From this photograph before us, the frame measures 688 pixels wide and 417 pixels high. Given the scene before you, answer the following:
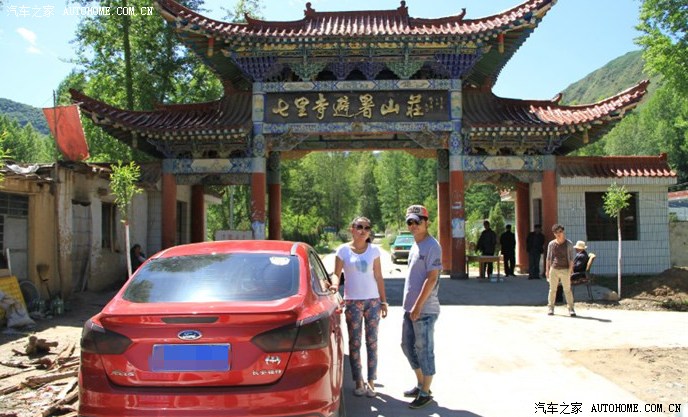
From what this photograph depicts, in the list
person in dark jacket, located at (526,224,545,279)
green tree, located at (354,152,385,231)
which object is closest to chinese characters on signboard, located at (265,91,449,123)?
person in dark jacket, located at (526,224,545,279)

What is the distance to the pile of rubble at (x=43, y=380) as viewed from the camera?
503 cm

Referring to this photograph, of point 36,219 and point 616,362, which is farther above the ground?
point 36,219

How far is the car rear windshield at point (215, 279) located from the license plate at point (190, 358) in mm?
385

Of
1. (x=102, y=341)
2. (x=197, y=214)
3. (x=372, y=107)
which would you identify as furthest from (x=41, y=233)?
(x=102, y=341)

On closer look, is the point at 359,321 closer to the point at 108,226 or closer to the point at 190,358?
the point at 190,358

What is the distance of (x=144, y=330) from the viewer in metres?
3.27

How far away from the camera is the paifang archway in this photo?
1441cm

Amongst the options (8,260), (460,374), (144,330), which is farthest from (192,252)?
(8,260)

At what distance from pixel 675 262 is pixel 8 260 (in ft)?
56.3

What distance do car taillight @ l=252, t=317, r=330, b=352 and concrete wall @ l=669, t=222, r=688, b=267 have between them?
16.5m

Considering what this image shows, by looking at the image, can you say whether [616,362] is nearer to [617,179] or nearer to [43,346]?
[43,346]

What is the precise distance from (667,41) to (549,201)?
11605 mm

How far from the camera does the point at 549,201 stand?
48.6 feet

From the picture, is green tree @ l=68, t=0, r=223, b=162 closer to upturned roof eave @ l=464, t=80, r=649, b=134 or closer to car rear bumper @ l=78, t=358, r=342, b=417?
upturned roof eave @ l=464, t=80, r=649, b=134
